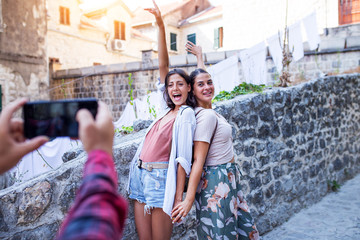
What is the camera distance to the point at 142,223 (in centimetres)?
222

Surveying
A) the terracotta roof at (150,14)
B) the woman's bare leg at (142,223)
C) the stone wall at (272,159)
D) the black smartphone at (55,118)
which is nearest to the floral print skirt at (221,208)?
the woman's bare leg at (142,223)

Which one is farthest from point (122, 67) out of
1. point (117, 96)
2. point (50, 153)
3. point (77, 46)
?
point (77, 46)

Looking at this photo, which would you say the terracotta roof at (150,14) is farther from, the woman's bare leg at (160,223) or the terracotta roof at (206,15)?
the woman's bare leg at (160,223)

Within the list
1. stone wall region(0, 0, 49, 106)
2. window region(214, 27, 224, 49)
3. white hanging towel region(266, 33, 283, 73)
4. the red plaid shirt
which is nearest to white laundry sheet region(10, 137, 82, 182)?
the red plaid shirt

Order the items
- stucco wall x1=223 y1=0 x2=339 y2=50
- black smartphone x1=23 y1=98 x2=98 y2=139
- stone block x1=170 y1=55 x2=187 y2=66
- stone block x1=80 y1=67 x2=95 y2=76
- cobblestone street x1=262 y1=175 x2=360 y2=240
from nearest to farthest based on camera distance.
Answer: black smartphone x1=23 y1=98 x2=98 y2=139 → cobblestone street x1=262 y1=175 x2=360 y2=240 → stone block x1=170 y1=55 x2=187 y2=66 → stone block x1=80 y1=67 x2=95 y2=76 → stucco wall x1=223 y1=0 x2=339 y2=50

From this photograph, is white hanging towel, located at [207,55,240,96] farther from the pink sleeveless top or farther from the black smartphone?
the black smartphone

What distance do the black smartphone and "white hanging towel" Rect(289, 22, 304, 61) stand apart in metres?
7.24

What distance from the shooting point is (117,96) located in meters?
12.1

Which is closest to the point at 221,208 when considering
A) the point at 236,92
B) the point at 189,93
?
the point at 189,93

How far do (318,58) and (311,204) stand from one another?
17.3ft

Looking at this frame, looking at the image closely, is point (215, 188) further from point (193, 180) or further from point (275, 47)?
point (275, 47)

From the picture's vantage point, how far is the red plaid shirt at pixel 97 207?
694 millimetres

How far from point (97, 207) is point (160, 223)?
1465 millimetres

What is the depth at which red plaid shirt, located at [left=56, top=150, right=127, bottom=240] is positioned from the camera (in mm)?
694
